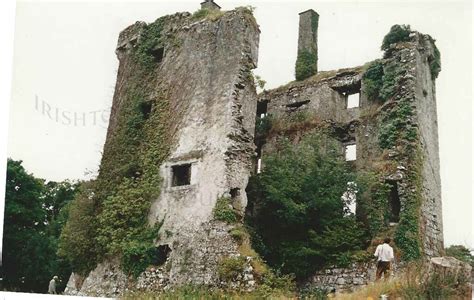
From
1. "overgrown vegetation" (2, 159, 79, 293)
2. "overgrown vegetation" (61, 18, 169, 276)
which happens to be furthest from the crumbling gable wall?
"overgrown vegetation" (2, 159, 79, 293)

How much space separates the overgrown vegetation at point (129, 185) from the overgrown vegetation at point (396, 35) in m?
7.54

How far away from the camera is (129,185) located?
18.4 m

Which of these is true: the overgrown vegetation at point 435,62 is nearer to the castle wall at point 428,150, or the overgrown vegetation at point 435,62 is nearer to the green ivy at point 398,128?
the castle wall at point 428,150

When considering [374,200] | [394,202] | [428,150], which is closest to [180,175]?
[374,200]

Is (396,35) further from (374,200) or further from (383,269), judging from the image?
(383,269)

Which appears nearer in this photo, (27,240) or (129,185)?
(129,185)

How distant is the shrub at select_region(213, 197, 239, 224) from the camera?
631 inches

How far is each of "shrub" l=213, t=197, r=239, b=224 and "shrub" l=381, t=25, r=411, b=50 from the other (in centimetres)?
829

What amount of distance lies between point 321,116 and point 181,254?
7736mm

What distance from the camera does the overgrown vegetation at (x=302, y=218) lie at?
17.6 meters

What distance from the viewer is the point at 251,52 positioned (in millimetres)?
18016

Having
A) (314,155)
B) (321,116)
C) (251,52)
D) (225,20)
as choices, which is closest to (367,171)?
(314,155)

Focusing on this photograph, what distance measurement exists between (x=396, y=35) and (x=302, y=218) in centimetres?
722

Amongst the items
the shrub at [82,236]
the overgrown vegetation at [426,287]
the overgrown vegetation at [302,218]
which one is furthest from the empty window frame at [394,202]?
the shrub at [82,236]
